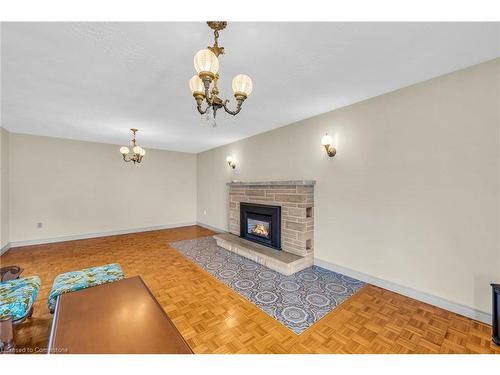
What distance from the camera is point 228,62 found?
6.19 feet

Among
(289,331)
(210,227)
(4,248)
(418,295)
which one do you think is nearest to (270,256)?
(289,331)

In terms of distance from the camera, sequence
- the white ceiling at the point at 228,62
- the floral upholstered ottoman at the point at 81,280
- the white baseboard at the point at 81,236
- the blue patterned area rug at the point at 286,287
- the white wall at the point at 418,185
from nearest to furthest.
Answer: the white ceiling at the point at 228,62
the floral upholstered ottoman at the point at 81,280
the white wall at the point at 418,185
the blue patterned area rug at the point at 286,287
the white baseboard at the point at 81,236

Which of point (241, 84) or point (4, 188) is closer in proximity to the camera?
point (241, 84)

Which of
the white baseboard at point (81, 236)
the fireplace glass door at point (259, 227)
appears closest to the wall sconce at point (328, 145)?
the fireplace glass door at point (259, 227)

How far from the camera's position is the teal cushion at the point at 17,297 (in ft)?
4.94

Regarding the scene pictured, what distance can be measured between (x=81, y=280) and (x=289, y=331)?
2.08 metres

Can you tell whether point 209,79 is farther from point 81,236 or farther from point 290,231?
point 81,236

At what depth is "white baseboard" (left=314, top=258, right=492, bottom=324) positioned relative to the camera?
1.94 meters

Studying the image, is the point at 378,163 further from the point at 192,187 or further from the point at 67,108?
the point at 192,187

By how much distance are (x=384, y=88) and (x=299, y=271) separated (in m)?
2.76

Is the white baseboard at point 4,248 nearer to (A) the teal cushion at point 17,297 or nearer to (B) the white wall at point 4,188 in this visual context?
(B) the white wall at point 4,188

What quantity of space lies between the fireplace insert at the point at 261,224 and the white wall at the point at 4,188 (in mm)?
4736

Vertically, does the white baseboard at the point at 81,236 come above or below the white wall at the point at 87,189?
below

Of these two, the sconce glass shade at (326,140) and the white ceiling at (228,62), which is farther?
the sconce glass shade at (326,140)
